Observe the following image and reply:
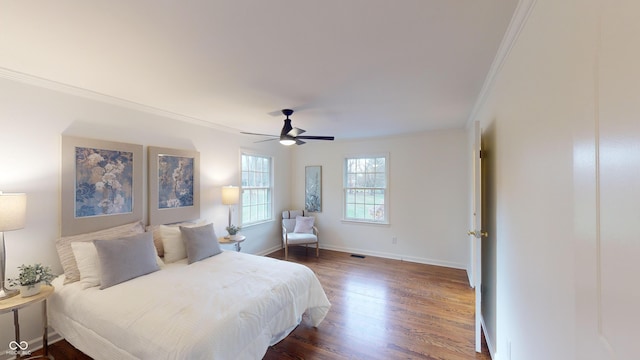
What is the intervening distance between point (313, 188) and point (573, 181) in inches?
195

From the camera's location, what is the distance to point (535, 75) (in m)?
1.22

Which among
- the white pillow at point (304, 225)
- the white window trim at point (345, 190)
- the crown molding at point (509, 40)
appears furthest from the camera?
the white pillow at point (304, 225)

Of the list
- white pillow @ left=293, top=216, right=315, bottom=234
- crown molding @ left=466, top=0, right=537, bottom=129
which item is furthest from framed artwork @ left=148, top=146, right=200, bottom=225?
crown molding @ left=466, top=0, right=537, bottom=129

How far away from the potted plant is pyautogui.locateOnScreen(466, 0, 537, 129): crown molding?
147 inches

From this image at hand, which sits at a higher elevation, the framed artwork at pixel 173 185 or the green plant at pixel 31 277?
the framed artwork at pixel 173 185

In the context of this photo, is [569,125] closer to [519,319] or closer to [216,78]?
[519,319]

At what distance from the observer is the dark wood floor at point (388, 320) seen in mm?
2264

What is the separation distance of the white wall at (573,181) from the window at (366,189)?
132 inches

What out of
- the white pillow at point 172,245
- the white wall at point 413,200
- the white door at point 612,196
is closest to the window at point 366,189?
the white wall at point 413,200

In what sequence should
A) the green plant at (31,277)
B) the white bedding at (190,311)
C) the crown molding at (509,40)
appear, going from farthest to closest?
the green plant at (31,277) < the white bedding at (190,311) < the crown molding at (509,40)

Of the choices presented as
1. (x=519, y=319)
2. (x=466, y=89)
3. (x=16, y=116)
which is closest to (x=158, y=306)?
(x=16, y=116)

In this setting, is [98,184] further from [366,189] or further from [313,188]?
[366,189]

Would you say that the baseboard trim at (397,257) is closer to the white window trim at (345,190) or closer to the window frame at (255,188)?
the white window trim at (345,190)

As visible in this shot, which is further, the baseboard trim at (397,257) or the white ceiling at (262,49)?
the baseboard trim at (397,257)
